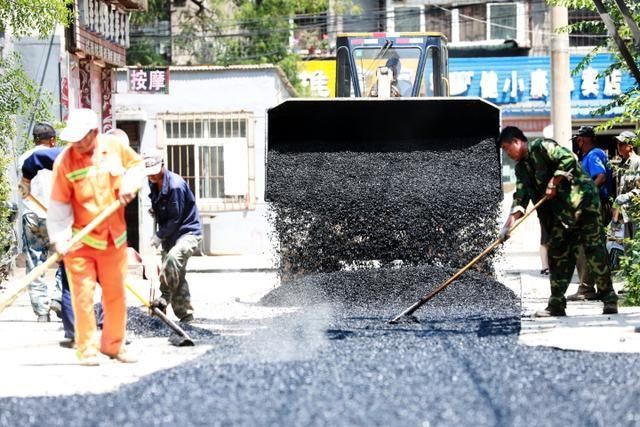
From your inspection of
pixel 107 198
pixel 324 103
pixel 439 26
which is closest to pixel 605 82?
pixel 439 26

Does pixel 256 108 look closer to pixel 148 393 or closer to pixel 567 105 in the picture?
→ pixel 567 105

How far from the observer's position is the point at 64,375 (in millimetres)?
7605

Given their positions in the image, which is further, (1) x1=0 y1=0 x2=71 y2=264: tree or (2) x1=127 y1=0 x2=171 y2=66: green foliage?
(2) x1=127 y1=0 x2=171 y2=66: green foliage

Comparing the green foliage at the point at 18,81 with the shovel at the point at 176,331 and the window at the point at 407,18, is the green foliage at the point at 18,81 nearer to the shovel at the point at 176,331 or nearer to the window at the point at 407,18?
the shovel at the point at 176,331

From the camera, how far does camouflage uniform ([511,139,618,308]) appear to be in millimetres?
10312

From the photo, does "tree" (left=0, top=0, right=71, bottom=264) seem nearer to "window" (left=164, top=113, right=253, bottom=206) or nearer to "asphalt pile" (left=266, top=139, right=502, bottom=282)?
"asphalt pile" (left=266, top=139, right=502, bottom=282)

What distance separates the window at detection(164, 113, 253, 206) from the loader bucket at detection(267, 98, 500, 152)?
→ 1128 centimetres

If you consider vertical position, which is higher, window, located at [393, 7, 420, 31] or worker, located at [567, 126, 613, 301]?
window, located at [393, 7, 420, 31]

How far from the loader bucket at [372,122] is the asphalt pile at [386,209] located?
0.57 feet

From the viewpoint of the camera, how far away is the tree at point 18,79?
13109mm

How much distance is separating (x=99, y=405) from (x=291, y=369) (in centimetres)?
137

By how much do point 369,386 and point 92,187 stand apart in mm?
2360

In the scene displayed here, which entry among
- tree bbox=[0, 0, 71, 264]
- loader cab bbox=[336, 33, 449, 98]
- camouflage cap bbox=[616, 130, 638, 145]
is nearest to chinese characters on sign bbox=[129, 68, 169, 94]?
loader cab bbox=[336, 33, 449, 98]

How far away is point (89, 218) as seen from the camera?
7953 millimetres
